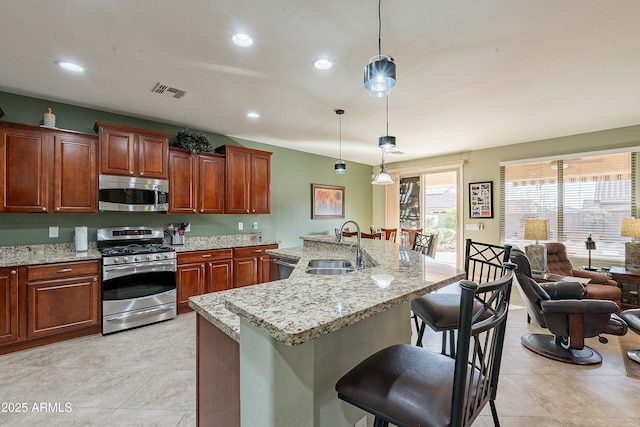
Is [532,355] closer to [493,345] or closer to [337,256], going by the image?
[337,256]

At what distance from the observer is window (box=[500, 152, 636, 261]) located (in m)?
4.20

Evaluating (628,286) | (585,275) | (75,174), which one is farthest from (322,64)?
(628,286)

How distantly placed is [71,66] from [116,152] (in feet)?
3.50

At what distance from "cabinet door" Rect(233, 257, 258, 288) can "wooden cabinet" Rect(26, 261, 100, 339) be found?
5.29 feet

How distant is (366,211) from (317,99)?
4370mm

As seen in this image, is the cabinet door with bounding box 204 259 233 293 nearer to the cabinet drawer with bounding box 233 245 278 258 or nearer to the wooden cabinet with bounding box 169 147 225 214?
the cabinet drawer with bounding box 233 245 278 258

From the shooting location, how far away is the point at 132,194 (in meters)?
3.46

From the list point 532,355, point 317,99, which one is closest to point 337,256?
point 317,99

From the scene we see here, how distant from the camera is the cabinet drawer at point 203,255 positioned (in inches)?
145

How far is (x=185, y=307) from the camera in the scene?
375cm


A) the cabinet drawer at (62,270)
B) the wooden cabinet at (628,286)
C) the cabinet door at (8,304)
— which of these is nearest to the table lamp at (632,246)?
the wooden cabinet at (628,286)

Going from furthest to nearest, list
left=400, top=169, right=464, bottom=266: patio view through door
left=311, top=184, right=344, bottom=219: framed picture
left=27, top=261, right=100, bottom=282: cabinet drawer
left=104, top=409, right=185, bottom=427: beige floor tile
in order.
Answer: left=400, top=169, right=464, bottom=266: patio view through door → left=311, top=184, right=344, bottom=219: framed picture → left=27, top=261, right=100, bottom=282: cabinet drawer → left=104, top=409, right=185, bottom=427: beige floor tile

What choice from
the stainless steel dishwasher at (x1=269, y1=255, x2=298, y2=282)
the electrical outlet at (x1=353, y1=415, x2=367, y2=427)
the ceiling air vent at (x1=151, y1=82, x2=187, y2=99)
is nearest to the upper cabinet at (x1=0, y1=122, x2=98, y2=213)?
the ceiling air vent at (x1=151, y1=82, x2=187, y2=99)

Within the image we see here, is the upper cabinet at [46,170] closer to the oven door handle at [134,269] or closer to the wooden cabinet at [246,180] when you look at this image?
the oven door handle at [134,269]
